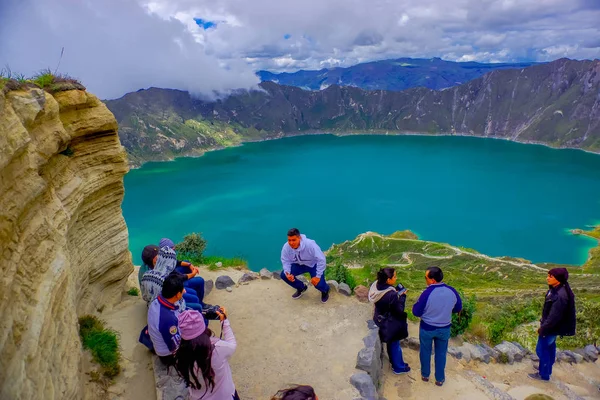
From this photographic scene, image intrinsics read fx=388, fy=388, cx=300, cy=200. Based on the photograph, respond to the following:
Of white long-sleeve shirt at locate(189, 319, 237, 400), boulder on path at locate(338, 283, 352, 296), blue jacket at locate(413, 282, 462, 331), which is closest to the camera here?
white long-sleeve shirt at locate(189, 319, 237, 400)

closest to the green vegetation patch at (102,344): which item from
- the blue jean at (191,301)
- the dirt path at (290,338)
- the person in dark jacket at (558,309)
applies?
the blue jean at (191,301)

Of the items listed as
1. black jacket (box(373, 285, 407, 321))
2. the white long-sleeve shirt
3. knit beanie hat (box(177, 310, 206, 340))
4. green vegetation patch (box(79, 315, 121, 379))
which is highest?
knit beanie hat (box(177, 310, 206, 340))

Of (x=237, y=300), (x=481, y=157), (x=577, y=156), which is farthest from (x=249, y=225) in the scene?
(x=577, y=156)

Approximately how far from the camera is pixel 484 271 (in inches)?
2002

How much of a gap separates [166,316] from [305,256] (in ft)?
14.9

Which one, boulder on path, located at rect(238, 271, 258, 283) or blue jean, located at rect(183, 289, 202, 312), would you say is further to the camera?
boulder on path, located at rect(238, 271, 258, 283)

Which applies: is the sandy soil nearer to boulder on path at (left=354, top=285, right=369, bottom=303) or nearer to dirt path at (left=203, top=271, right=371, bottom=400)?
dirt path at (left=203, top=271, right=371, bottom=400)

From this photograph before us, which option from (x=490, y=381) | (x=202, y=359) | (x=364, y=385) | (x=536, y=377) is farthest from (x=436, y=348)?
(x=202, y=359)

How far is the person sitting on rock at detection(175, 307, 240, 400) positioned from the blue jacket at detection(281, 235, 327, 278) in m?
4.71

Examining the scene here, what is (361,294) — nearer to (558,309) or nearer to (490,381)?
(490,381)

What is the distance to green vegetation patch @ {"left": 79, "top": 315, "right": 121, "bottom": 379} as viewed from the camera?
689cm

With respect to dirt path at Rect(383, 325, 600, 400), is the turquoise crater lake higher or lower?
lower

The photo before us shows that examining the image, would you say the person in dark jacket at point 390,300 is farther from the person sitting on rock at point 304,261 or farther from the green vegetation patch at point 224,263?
the green vegetation patch at point 224,263

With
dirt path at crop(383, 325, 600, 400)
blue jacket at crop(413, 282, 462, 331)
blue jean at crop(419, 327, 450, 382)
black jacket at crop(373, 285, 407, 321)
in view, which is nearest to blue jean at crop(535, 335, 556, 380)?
dirt path at crop(383, 325, 600, 400)
